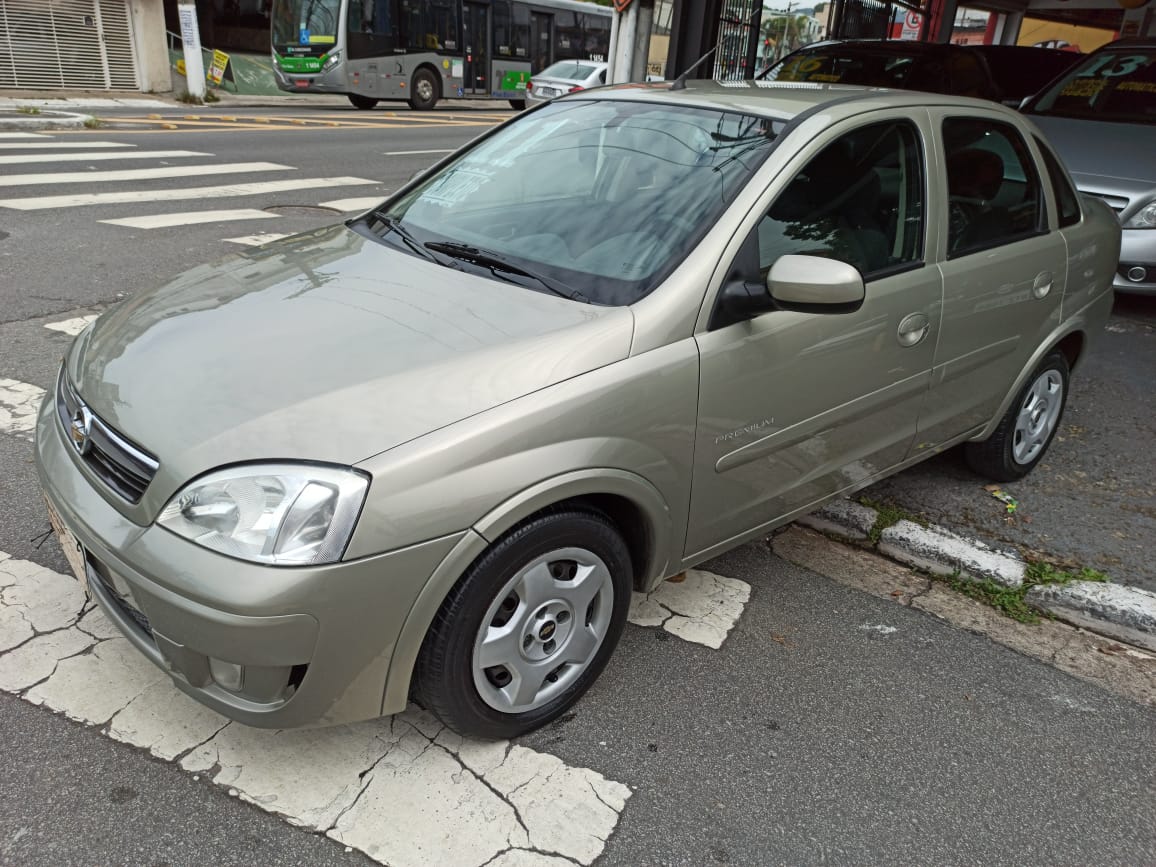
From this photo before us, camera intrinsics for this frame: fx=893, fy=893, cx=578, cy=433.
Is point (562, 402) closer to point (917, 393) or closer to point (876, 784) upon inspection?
point (876, 784)

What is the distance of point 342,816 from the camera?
2.22m

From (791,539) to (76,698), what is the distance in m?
2.61

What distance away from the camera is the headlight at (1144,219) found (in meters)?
6.32

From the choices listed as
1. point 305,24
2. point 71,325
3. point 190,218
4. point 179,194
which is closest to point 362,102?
point 305,24

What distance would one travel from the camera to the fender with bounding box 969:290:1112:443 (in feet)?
12.7

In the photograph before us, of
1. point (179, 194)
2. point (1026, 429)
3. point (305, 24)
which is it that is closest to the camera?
point (1026, 429)

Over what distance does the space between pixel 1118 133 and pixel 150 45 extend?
68.5 ft

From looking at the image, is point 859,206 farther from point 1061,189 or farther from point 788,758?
point 788,758

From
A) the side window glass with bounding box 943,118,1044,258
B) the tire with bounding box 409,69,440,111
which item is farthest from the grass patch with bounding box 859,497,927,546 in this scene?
the tire with bounding box 409,69,440,111

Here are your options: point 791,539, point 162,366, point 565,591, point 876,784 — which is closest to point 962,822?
point 876,784

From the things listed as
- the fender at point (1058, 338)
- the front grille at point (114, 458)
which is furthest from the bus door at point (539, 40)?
the front grille at point (114, 458)

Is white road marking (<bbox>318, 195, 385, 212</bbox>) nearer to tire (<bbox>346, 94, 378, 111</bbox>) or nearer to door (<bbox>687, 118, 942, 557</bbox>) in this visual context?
door (<bbox>687, 118, 942, 557</bbox>)

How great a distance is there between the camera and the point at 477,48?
23.2 meters

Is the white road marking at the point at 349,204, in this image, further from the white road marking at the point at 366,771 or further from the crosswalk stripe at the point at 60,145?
the white road marking at the point at 366,771
